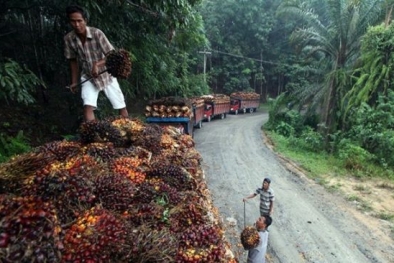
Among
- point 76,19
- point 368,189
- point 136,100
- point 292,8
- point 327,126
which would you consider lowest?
point 368,189

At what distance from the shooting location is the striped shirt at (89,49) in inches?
148

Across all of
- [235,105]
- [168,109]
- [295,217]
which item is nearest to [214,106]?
[235,105]

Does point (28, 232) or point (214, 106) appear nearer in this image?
point (28, 232)

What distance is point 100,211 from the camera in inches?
64.6

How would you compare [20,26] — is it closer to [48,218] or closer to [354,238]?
[48,218]

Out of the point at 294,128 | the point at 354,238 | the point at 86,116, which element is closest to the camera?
the point at 86,116

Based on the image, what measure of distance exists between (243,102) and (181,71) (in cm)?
1041

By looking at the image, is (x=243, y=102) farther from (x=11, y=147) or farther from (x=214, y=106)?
(x=11, y=147)

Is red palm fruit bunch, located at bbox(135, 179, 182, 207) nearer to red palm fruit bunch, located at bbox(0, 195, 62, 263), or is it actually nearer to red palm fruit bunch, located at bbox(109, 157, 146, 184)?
red palm fruit bunch, located at bbox(109, 157, 146, 184)

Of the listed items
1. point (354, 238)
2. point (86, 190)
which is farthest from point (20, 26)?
point (354, 238)

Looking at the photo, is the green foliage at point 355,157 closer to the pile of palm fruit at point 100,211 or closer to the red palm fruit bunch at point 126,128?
the red palm fruit bunch at point 126,128

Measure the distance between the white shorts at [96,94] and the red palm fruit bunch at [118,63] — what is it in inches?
40.8

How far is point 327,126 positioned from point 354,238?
9.45 metres

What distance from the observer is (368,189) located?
941cm
